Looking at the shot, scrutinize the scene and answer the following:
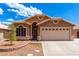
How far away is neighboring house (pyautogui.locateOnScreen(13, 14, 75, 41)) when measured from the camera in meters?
24.4

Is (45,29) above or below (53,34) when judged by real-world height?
above

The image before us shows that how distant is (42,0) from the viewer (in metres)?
14.0

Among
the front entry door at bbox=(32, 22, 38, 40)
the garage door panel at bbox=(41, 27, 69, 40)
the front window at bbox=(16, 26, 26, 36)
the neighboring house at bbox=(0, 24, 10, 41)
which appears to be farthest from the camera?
the front entry door at bbox=(32, 22, 38, 40)

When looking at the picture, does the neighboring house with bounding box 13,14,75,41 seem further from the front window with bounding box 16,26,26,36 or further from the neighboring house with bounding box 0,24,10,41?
the neighboring house with bounding box 0,24,10,41

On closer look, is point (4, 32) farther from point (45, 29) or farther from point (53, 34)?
point (53, 34)

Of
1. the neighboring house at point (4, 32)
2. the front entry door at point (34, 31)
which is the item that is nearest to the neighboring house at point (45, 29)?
the front entry door at point (34, 31)

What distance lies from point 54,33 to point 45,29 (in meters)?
1.13

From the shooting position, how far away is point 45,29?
2480cm

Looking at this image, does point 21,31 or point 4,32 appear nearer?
point 4,32

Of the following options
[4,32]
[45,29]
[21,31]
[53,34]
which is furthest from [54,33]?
[4,32]

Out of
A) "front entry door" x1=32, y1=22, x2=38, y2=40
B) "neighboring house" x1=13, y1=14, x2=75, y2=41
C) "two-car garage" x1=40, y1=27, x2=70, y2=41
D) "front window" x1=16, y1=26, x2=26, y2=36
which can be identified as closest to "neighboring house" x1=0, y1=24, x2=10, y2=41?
"front window" x1=16, y1=26, x2=26, y2=36

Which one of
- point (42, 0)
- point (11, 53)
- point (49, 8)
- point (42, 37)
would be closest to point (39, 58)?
point (11, 53)

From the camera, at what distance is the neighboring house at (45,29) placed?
24.4 m

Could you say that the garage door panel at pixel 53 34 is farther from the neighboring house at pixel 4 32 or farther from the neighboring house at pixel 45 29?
the neighboring house at pixel 4 32
